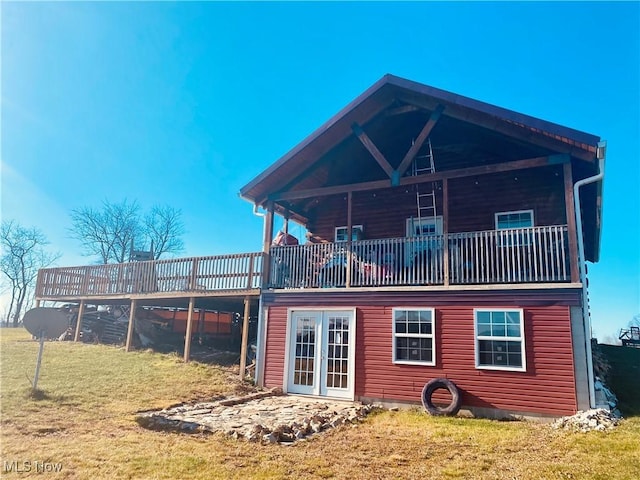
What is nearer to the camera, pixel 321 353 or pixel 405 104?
pixel 321 353

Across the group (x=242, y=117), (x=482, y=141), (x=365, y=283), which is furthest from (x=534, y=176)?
(x=242, y=117)

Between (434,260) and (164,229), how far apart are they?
3560cm

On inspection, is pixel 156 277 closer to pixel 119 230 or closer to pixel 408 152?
pixel 408 152

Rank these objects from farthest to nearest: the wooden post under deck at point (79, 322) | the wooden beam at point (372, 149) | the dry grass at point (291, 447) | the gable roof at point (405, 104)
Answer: the wooden post under deck at point (79, 322) < the wooden beam at point (372, 149) < the gable roof at point (405, 104) < the dry grass at point (291, 447)

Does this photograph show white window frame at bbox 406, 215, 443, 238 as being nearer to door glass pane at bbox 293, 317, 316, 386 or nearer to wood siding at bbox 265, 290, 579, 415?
wood siding at bbox 265, 290, 579, 415

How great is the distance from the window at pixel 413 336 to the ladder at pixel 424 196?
10.3ft

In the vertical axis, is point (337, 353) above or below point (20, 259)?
below

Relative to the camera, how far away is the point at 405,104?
1166 cm

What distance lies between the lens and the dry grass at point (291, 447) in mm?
5164

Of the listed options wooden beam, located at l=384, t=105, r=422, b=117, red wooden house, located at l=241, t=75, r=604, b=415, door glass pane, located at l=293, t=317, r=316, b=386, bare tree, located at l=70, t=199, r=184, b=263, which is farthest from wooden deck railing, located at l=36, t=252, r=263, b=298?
bare tree, located at l=70, t=199, r=184, b=263

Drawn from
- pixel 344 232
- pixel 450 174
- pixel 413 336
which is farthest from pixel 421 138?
pixel 413 336

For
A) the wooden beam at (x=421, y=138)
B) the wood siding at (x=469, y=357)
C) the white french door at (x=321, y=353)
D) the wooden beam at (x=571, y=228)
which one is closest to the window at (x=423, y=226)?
the wooden beam at (x=421, y=138)

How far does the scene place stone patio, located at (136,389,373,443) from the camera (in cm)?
689

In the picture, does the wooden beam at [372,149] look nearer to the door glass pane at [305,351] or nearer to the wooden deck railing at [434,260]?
the wooden deck railing at [434,260]
